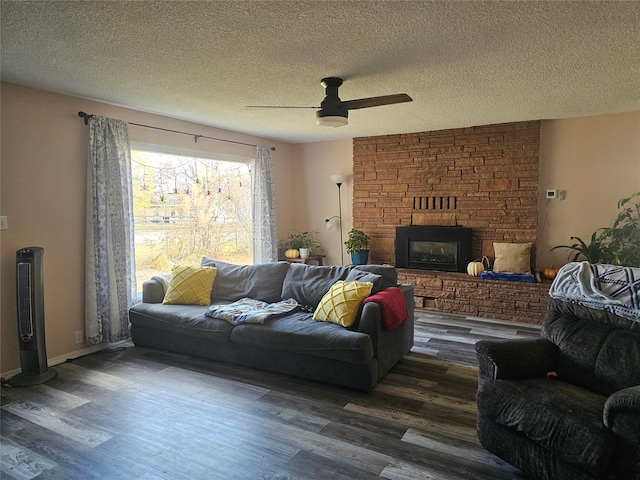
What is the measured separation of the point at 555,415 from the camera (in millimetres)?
1914

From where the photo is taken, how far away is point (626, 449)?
1705 mm

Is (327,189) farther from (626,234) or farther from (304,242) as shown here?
(626,234)

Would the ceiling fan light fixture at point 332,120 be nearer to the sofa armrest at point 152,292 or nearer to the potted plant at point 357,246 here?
the sofa armrest at point 152,292

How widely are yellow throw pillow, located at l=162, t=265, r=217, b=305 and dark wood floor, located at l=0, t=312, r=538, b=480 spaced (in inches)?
24.6

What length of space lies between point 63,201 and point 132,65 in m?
1.59

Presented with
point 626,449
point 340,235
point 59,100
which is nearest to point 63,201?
point 59,100

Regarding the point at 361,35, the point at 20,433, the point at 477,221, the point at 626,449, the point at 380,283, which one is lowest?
the point at 20,433

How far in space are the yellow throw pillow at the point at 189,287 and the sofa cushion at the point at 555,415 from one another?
9.33ft

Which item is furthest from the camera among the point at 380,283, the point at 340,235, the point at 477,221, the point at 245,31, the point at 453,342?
the point at 340,235

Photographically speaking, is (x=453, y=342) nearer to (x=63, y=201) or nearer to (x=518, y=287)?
(x=518, y=287)

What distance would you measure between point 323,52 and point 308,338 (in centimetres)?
206

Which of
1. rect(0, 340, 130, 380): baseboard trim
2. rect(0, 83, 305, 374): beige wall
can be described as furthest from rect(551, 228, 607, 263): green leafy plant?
rect(0, 83, 305, 374): beige wall

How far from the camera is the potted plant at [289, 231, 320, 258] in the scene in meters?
6.30

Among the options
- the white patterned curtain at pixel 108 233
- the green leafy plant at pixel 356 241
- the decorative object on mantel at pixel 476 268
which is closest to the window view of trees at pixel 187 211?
the white patterned curtain at pixel 108 233
